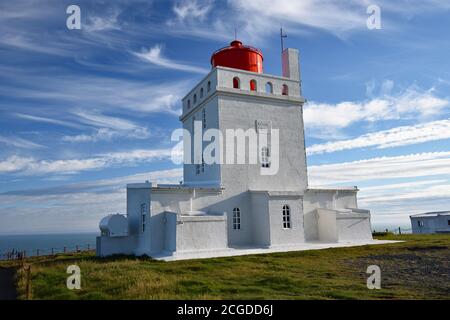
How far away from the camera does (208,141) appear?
2189 cm

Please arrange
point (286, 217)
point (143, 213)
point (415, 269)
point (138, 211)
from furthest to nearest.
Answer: point (286, 217)
point (138, 211)
point (143, 213)
point (415, 269)

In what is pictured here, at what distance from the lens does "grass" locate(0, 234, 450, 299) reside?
906 cm

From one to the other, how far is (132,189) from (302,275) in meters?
11.6

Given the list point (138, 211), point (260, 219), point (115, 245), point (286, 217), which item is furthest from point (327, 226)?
point (115, 245)

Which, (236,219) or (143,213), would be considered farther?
(236,219)

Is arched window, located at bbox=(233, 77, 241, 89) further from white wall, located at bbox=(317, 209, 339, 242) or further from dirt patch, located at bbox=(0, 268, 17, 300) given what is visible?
dirt patch, located at bbox=(0, 268, 17, 300)

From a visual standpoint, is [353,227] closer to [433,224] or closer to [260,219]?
[260,219]

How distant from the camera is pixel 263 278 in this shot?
1136cm

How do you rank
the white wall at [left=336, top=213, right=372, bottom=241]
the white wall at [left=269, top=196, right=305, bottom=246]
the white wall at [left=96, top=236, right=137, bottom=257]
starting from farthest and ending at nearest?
1. the white wall at [left=336, top=213, right=372, bottom=241]
2. the white wall at [left=269, top=196, right=305, bottom=246]
3. the white wall at [left=96, top=236, right=137, bottom=257]

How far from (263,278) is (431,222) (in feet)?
112

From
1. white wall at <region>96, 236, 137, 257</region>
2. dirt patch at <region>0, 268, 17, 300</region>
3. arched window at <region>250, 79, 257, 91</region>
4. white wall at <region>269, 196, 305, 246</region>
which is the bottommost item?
dirt patch at <region>0, 268, 17, 300</region>

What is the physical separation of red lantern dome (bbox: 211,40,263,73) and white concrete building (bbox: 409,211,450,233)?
2723 centimetres

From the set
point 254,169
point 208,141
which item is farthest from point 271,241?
point 208,141

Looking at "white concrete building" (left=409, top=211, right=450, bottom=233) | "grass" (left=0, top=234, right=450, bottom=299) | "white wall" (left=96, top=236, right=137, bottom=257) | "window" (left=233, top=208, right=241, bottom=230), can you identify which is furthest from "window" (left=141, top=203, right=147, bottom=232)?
"white concrete building" (left=409, top=211, right=450, bottom=233)
